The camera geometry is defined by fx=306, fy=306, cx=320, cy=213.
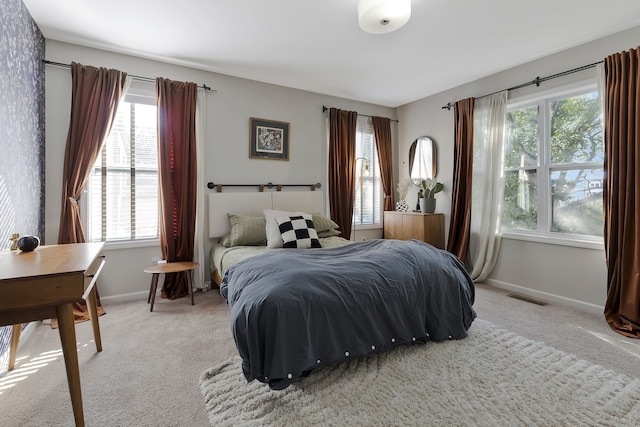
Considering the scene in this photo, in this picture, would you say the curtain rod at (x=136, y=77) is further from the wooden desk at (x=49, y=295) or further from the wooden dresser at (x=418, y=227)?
the wooden dresser at (x=418, y=227)

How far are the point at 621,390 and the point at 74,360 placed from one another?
9.35 feet

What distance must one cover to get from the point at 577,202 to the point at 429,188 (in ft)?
5.29

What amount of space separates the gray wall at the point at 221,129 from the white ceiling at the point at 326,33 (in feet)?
0.39

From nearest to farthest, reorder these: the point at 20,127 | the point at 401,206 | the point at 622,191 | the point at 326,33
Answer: the point at 20,127 < the point at 622,191 < the point at 326,33 < the point at 401,206

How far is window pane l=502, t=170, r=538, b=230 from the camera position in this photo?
3.53 metres

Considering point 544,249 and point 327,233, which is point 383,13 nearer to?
point 327,233

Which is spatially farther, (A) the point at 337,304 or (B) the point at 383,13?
(B) the point at 383,13

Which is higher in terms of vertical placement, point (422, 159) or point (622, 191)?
point (422, 159)

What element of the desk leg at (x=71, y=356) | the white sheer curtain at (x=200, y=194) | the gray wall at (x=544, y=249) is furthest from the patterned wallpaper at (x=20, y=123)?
the gray wall at (x=544, y=249)

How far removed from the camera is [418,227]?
4.13 metres

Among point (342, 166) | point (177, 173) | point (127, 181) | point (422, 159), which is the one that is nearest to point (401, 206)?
point (422, 159)

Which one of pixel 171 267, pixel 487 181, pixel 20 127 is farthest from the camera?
pixel 487 181

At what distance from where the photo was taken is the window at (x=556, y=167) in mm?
3055

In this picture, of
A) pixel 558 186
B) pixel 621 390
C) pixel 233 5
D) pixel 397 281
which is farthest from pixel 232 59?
pixel 621 390
